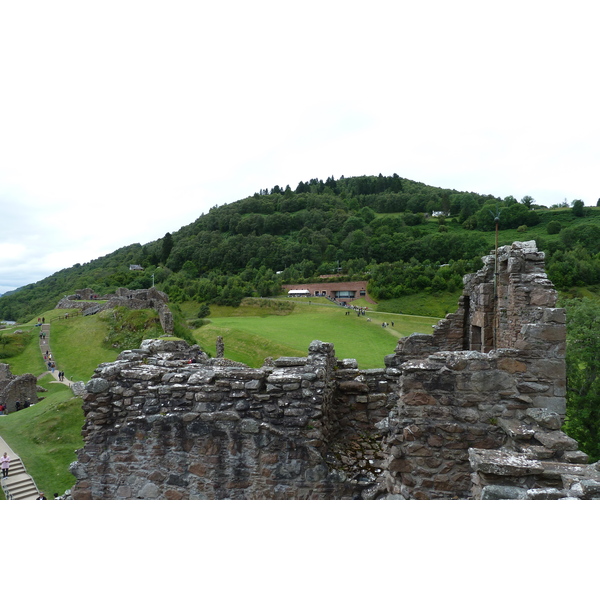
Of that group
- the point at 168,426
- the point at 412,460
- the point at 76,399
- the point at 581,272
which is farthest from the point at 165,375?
the point at 581,272

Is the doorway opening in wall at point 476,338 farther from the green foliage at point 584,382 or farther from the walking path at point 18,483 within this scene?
the walking path at point 18,483

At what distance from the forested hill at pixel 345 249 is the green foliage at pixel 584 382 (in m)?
56.8

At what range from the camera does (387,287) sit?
85.1 m

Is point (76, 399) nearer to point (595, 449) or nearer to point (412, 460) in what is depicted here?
point (412, 460)

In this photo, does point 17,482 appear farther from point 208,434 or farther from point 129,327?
point 129,327

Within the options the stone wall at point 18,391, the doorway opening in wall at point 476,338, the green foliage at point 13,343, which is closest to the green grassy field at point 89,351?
the green foliage at point 13,343

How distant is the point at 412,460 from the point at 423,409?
0.81 meters

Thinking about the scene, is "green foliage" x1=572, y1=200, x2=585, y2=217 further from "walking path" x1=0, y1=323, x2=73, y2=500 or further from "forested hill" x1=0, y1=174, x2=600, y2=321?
"walking path" x1=0, y1=323, x2=73, y2=500

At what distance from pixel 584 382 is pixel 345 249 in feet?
397

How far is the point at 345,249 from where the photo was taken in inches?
5556

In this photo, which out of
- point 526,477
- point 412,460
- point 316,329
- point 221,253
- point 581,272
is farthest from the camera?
point 221,253

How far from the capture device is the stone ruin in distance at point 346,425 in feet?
18.9

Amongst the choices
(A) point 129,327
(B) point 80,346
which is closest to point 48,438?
(A) point 129,327

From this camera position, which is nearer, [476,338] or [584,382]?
[476,338]
